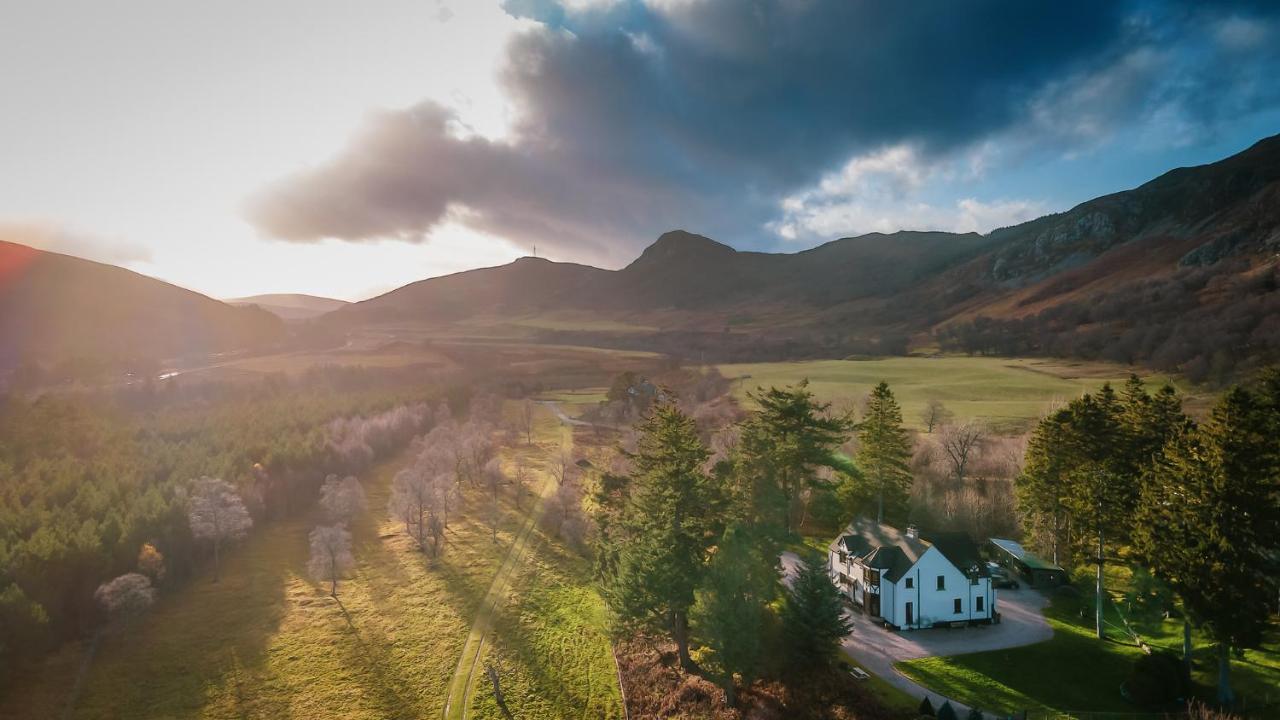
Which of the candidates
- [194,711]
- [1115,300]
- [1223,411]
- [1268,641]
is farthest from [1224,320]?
[194,711]

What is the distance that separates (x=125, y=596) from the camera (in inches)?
1553

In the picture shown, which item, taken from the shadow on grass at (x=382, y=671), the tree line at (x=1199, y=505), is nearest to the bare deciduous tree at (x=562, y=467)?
the shadow on grass at (x=382, y=671)

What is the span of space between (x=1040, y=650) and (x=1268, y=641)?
10972 mm

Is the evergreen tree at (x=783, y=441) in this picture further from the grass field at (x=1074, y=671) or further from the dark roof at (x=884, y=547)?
the grass field at (x=1074, y=671)

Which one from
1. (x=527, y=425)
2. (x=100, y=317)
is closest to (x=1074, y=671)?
(x=527, y=425)

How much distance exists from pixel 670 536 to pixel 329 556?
3380 cm

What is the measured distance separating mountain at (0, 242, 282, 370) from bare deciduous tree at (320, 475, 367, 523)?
82294mm

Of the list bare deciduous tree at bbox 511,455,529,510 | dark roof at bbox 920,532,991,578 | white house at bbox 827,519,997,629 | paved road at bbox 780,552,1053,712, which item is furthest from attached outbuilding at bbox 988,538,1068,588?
bare deciduous tree at bbox 511,455,529,510

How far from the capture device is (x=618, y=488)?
1777 inches

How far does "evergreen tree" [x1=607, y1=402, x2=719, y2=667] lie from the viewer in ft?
105

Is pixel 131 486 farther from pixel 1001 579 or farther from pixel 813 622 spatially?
pixel 1001 579

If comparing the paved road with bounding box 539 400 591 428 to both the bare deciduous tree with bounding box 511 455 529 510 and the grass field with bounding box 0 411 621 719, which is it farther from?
the grass field with bounding box 0 411 621 719

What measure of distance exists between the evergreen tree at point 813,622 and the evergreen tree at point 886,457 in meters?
20.4

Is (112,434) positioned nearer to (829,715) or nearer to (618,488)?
(618,488)
